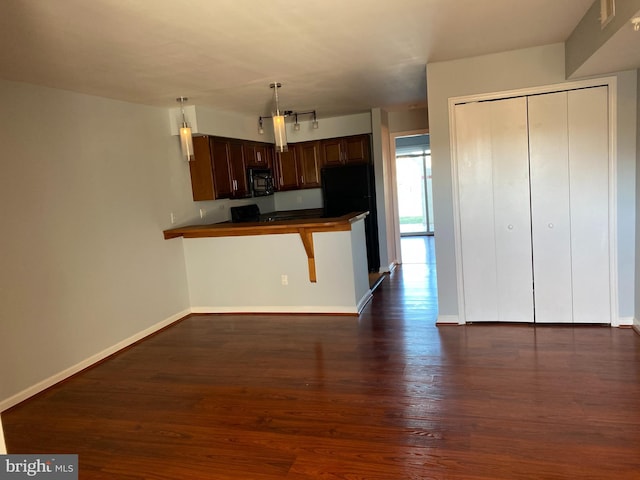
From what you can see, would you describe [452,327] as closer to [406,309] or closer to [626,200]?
[406,309]

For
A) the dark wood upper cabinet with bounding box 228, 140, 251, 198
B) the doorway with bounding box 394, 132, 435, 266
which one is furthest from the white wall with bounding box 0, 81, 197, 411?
the doorway with bounding box 394, 132, 435, 266

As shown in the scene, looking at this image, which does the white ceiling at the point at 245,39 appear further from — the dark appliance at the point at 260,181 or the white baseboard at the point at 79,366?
the white baseboard at the point at 79,366

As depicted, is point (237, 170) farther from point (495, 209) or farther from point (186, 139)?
point (495, 209)

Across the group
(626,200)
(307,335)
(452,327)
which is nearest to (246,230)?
(307,335)

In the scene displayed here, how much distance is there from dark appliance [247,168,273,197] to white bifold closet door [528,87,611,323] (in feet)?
11.3

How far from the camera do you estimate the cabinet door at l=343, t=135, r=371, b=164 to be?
629 cm

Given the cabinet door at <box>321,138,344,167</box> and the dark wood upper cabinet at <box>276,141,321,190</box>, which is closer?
the cabinet door at <box>321,138,344,167</box>

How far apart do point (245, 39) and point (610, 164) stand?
294 centimetres

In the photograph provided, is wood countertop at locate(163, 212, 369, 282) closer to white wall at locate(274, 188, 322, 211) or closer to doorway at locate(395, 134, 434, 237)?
white wall at locate(274, 188, 322, 211)

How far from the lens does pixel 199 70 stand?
3432 mm

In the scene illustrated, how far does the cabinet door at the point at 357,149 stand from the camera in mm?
6285

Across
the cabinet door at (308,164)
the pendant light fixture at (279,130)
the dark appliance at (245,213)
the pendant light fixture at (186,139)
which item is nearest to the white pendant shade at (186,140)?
the pendant light fixture at (186,139)

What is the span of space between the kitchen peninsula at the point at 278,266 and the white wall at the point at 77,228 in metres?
0.32

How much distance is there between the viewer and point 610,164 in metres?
3.55
